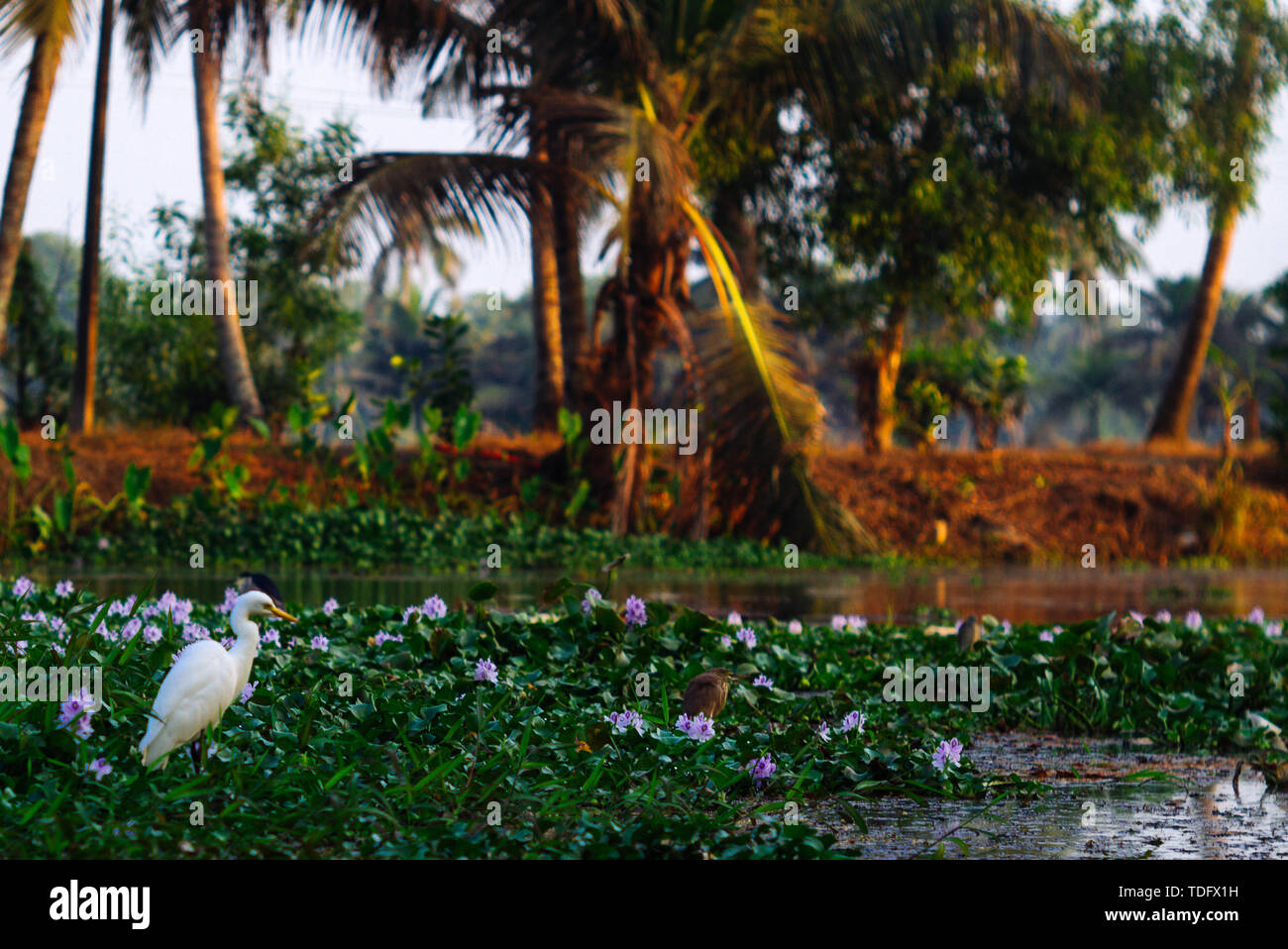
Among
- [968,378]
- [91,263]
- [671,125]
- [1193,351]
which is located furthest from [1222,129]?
[91,263]

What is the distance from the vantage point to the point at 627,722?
4012 mm

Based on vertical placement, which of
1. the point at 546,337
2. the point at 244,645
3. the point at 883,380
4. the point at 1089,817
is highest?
the point at 546,337

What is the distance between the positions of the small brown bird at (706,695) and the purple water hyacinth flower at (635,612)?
0.99 meters

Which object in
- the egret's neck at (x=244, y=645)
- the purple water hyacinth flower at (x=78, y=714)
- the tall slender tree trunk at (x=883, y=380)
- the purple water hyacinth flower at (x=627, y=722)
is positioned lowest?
the purple water hyacinth flower at (x=627, y=722)

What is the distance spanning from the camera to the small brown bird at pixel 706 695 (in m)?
4.44

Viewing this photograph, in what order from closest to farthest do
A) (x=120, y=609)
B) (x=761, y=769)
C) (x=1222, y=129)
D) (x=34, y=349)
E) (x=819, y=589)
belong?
(x=761, y=769) < (x=120, y=609) < (x=819, y=589) < (x=34, y=349) < (x=1222, y=129)

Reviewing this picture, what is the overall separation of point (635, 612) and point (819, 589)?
5.51 m

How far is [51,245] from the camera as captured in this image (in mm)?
72625

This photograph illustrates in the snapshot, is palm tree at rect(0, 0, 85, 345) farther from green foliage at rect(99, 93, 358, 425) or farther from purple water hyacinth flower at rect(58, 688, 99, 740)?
purple water hyacinth flower at rect(58, 688, 99, 740)

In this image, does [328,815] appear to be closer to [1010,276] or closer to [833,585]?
[833,585]

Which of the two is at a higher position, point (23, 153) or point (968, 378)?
point (23, 153)

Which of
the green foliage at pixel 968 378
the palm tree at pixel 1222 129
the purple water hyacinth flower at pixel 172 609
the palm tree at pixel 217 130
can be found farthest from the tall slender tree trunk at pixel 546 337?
the purple water hyacinth flower at pixel 172 609

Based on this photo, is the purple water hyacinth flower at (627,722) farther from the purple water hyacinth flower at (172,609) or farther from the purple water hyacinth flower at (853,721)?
the purple water hyacinth flower at (172,609)

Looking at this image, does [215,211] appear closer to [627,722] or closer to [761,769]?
[627,722]
